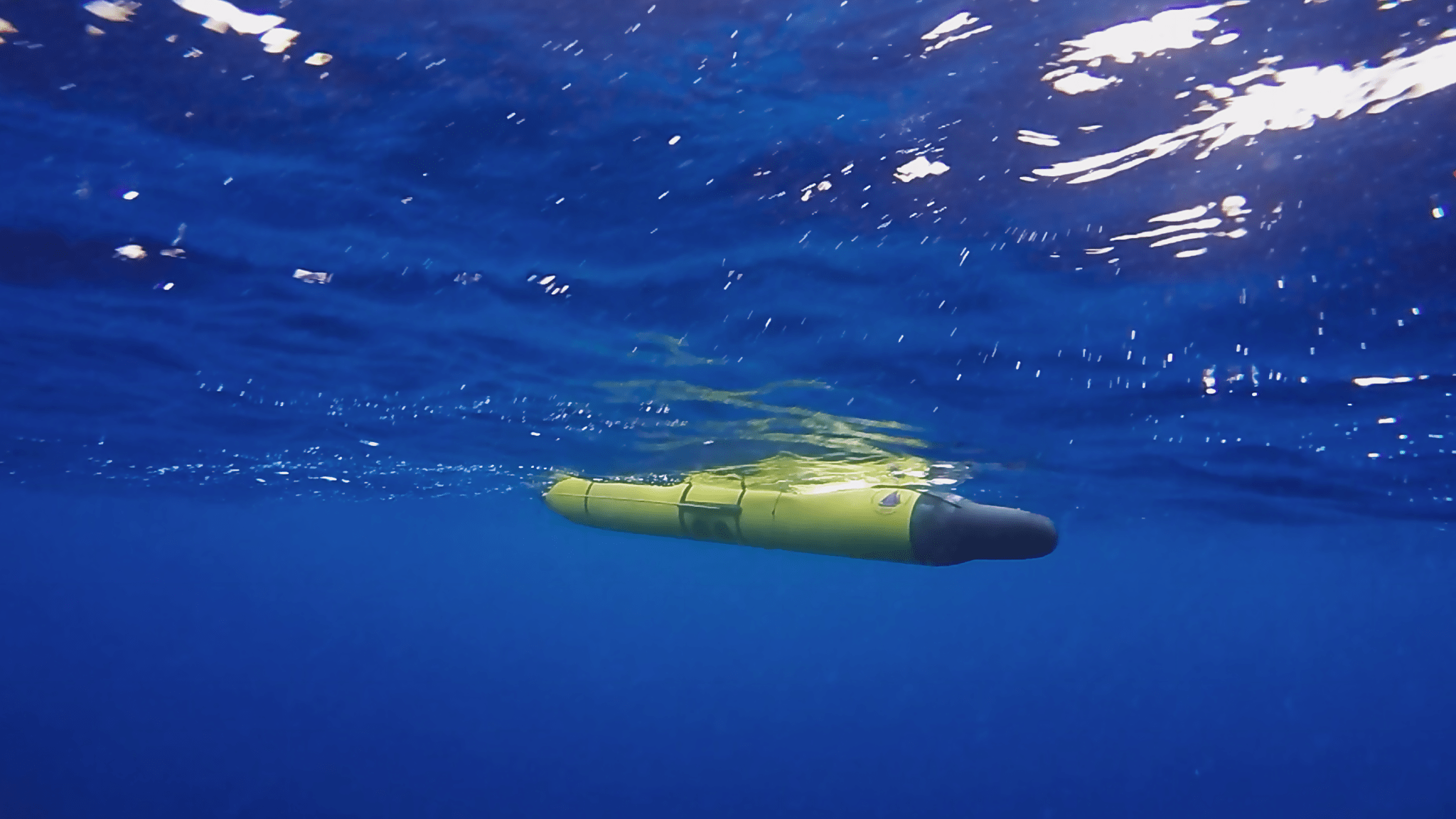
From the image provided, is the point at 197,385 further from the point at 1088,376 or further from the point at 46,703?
the point at 46,703

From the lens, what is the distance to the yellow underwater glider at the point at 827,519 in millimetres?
6492

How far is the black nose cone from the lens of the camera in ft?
20.9

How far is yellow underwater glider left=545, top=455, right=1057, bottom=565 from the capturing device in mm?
6492

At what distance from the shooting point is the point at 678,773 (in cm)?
7669

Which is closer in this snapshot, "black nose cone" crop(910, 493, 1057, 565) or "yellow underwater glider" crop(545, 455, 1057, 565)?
"black nose cone" crop(910, 493, 1057, 565)

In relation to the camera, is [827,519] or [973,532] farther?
[827,519]

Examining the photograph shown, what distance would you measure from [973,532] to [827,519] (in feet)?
5.17

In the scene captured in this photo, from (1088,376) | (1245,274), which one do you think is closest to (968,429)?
(1088,376)

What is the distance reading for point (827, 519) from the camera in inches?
304

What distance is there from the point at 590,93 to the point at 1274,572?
50.0m

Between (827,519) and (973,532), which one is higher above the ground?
(973,532)

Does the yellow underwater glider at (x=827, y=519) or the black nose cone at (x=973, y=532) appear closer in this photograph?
the black nose cone at (x=973, y=532)

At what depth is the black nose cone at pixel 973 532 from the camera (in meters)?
6.37

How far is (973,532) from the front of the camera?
21.3ft
